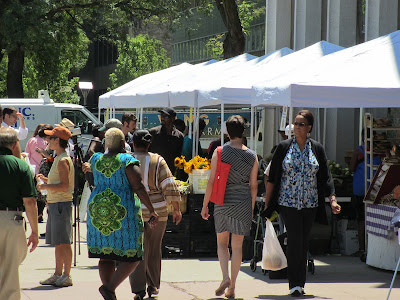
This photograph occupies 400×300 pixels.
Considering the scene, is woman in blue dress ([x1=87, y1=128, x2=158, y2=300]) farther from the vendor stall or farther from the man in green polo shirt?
the vendor stall

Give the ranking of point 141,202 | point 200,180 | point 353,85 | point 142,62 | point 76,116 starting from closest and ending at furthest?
point 141,202, point 353,85, point 200,180, point 76,116, point 142,62

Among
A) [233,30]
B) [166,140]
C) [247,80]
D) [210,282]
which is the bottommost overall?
[210,282]

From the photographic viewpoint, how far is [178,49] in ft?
236

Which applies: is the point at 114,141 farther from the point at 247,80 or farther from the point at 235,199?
the point at 247,80

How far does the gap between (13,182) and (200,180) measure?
534 cm

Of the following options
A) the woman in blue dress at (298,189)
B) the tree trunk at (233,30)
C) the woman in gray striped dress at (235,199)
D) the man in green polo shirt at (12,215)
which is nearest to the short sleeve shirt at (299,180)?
the woman in blue dress at (298,189)

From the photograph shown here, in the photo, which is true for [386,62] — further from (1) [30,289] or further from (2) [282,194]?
(1) [30,289]

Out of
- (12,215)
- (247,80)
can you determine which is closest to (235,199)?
(12,215)

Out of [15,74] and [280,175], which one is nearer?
[280,175]

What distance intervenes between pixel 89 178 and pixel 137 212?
2705mm

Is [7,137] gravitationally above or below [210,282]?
above

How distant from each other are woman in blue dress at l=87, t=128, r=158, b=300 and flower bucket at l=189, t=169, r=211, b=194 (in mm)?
4536

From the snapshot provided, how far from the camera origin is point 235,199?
835 centimetres

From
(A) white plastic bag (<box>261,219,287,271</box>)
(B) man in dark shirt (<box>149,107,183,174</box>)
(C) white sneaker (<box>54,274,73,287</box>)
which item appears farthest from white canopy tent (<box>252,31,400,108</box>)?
(C) white sneaker (<box>54,274,73,287</box>)
